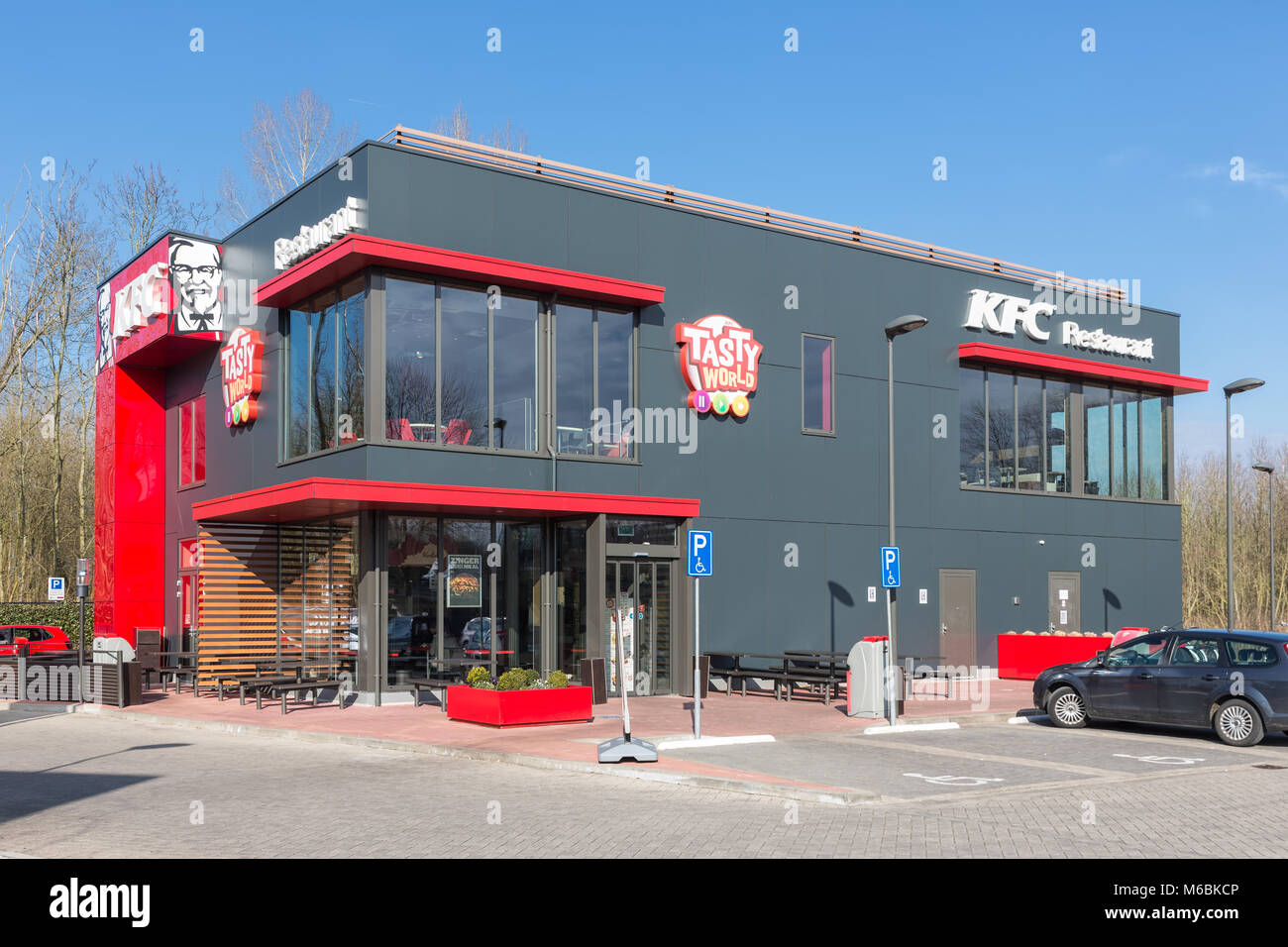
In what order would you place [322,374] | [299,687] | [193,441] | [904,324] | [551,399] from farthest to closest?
[193,441] → [551,399] → [322,374] → [299,687] → [904,324]

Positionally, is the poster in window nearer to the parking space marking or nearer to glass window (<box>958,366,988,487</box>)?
the parking space marking

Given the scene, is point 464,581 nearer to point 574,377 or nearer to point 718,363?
point 574,377

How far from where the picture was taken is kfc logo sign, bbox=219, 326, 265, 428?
24.2 metres

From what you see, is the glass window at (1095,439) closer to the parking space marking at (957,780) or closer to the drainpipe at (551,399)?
the drainpipe at (551,399)

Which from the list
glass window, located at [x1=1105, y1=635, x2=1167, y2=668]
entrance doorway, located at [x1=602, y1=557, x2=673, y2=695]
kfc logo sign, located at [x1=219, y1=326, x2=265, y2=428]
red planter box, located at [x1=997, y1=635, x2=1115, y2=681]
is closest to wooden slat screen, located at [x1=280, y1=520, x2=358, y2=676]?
kfc logo sign, located at [x1=219, y1=326, x2=265, y2=428]

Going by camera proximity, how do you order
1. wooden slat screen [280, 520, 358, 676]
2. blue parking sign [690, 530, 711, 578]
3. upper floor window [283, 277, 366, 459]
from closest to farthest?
blue parking sign [690, 530, 711, 578] < upper floor window [283, 277, 366, 459] < wooden slat screen [280, 520, 358, 676]

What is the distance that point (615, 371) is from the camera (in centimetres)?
2333

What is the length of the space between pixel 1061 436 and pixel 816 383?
8.64 m

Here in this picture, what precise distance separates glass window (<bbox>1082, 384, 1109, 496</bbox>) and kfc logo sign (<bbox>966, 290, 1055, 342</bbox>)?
238cm

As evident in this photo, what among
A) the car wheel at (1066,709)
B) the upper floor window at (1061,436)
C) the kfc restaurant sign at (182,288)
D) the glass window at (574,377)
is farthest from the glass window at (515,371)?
the upper floor window at (1061,436)

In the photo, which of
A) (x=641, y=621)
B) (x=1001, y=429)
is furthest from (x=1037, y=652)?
(x=641, y=621)

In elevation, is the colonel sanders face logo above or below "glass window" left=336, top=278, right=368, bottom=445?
above

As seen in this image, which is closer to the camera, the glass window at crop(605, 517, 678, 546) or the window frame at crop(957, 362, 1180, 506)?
the glass window at crop(605, 517, 678, 546)
